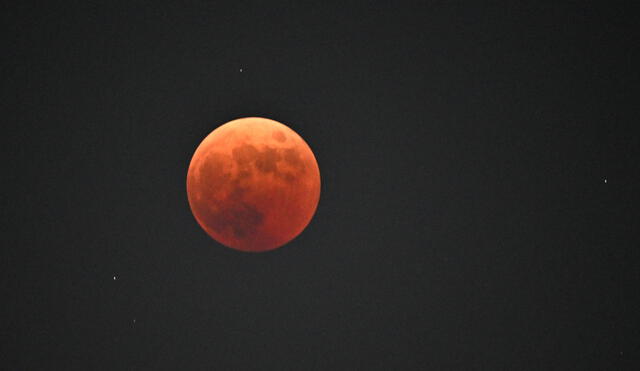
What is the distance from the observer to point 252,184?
1062 cm

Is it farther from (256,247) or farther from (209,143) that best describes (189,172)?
(256,247)

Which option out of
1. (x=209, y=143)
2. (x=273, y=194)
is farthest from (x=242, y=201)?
(x=209, y=143)

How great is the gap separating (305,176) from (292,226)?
731 mm

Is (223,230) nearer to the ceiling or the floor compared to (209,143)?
nearer to the floor

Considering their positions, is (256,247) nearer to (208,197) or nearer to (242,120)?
(208,197)

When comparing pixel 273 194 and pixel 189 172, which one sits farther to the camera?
pixel 189 172

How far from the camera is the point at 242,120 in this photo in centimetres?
1145

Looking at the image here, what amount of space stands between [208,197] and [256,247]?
3.34 feet

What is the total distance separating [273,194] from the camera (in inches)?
421

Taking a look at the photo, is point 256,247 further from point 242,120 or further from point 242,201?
point 242,120

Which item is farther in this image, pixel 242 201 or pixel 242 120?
pixel 242 120

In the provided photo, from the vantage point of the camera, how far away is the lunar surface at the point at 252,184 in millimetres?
10680

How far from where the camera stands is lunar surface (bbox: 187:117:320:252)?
10.7 meters

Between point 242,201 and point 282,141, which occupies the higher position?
point 282,141
